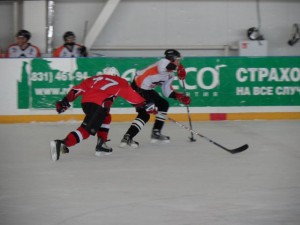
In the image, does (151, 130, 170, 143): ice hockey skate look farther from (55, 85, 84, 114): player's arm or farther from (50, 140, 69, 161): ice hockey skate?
(50, 140, 69, 161): ice hockey skate

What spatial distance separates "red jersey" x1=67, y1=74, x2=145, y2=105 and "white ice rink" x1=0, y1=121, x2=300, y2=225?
60 centimetres

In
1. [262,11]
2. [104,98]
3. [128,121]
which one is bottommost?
[128,121]

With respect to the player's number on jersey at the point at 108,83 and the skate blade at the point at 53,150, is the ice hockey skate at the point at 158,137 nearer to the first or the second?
the player's number on jersey at the point at 108,83

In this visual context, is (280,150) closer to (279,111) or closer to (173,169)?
(173,169)

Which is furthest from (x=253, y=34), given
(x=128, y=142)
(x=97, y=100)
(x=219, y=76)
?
(x=97, y=100)

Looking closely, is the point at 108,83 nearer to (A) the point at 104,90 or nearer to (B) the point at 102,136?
(A) the point at 104,90

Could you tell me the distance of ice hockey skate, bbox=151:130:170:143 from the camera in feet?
27.2

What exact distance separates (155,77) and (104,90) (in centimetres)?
105

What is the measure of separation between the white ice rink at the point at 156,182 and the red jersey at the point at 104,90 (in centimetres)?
60

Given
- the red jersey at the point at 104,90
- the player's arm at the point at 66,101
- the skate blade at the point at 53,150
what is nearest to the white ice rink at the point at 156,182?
the skate blade at the point at 53,150

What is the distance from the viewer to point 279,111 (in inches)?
404

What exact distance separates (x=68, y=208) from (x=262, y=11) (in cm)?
910

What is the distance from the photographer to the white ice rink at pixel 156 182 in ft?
15.7


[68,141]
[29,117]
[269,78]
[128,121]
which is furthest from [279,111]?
[68,141]
